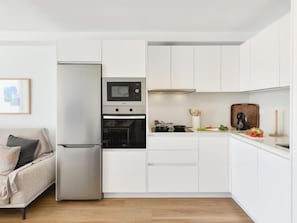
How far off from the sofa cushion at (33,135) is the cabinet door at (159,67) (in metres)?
1.78

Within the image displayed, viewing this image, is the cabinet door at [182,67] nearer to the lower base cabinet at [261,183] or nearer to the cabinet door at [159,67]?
the cabinet door at [159,67]

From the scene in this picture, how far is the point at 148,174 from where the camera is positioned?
3.71 metres

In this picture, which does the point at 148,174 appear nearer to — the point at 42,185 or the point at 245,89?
the point at 42,185

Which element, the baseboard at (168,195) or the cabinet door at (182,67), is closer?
the baseboard at (168,195)

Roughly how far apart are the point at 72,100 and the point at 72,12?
1.10m

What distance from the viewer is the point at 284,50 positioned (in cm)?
264

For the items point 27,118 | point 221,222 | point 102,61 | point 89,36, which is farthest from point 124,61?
point 221,222

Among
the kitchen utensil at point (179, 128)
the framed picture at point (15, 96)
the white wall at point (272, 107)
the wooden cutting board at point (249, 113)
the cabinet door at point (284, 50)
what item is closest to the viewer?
the cabinet door at point (284, 50)

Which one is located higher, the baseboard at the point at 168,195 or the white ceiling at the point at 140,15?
the white ceiling at the point at 140,15

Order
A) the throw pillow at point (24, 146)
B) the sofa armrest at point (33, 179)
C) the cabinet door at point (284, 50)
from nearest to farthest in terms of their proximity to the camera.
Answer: the cabinet door at point (284, 50)
the sofa armrest at point (33, 179)
the throw pillow at point (24, 146)

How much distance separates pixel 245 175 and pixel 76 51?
264 centimetres

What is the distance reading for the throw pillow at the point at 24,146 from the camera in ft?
11.5

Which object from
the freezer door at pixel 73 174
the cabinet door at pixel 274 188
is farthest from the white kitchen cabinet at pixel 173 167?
the cabinet door at pixel 274 188

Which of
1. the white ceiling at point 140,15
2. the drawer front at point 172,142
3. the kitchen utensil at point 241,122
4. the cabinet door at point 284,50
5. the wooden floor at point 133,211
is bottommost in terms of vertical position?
the wooden floor at point 133,211
